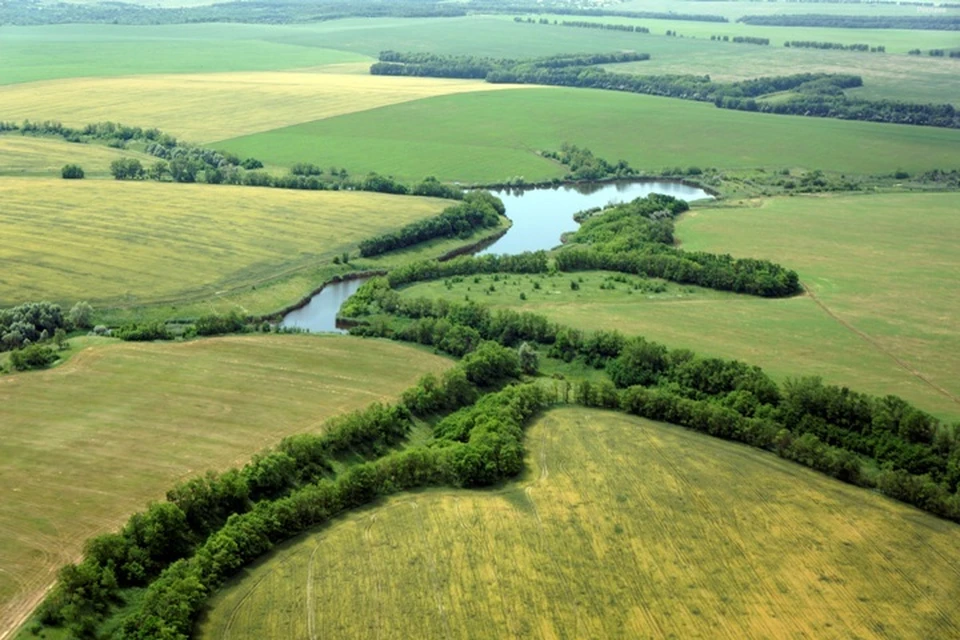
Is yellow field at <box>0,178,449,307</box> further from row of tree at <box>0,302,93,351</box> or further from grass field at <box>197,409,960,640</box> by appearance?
grass field at <box>197,409,960,640</box>

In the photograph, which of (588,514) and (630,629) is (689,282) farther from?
(630,629)

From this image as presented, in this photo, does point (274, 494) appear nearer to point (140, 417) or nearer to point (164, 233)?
point (140, 417)

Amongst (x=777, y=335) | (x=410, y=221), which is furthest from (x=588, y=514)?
(x=410, y=221)

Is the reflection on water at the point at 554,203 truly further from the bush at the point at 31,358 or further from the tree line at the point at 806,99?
the tree line at the point at 806,99

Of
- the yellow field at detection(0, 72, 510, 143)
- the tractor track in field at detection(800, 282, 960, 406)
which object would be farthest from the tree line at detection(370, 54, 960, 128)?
the tractor track in field at detection(800, 282, 960, 406)

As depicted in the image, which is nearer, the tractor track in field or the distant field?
the tractor track in field

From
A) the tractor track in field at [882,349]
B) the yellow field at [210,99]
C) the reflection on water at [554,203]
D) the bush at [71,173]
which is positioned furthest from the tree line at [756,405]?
the yellow field at [210,99]
